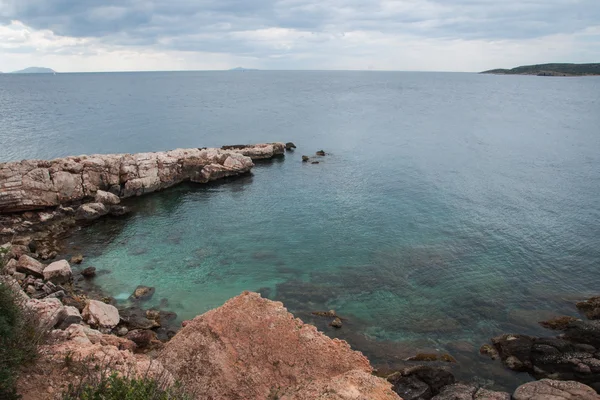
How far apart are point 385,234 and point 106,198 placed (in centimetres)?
3419

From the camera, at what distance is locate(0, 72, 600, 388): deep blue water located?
3117cm

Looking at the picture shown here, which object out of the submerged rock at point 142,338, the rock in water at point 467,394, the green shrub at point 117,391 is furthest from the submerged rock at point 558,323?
the submerged rock at point 142,338

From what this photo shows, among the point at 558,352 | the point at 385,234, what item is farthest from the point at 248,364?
the point at 385,234

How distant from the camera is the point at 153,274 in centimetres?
3684

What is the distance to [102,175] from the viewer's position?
178 feet

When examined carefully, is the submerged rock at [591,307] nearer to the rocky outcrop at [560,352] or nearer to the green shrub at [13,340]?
the rocky outcrop at [560,352]

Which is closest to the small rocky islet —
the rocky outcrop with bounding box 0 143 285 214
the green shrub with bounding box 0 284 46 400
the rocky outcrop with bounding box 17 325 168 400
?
the rocky outcrop with bounding box 17 325 168 400

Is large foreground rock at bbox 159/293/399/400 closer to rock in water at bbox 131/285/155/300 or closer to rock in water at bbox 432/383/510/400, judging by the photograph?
rock in water at bbox 432/383/510/400

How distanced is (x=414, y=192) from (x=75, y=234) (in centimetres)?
4200

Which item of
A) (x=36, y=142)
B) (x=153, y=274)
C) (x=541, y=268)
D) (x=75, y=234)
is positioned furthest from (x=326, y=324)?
(x=36, y=142)

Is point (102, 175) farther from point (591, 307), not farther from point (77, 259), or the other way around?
point (591, 307)

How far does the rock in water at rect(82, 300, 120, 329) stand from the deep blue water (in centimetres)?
466

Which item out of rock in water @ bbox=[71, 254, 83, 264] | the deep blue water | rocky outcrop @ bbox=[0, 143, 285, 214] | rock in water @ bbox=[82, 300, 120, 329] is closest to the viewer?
rock in water @ bbox=[82, 300, 120, 329]

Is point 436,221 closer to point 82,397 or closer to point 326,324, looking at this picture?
point 326,324
